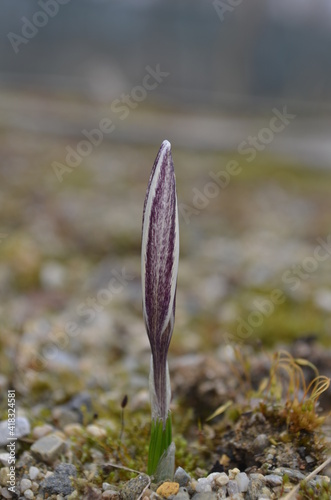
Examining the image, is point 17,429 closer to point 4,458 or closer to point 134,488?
point 4,458

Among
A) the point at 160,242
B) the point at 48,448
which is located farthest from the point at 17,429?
the point at 160,242

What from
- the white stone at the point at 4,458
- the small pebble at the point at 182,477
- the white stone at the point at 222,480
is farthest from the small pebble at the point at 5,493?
the white stone at the point at 222,480

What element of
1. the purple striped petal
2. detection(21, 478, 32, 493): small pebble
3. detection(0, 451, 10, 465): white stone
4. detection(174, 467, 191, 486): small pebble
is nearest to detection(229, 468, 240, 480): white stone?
detection(174, 467, 191, 486): small pebble

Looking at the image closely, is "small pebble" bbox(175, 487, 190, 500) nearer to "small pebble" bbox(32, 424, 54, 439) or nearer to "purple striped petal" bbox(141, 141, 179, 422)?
"purple striped petal" bbox(141, 141, 179, 422)

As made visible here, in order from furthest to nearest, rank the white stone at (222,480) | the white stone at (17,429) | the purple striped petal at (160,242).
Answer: the white stone at (17,429) → the white stone at (222,480) → the purple striped petal at (160,242)

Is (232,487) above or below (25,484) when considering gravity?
above

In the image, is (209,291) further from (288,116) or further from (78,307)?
(288,116)

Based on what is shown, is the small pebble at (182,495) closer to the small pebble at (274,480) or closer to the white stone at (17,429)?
the small pebble at (274,480)
